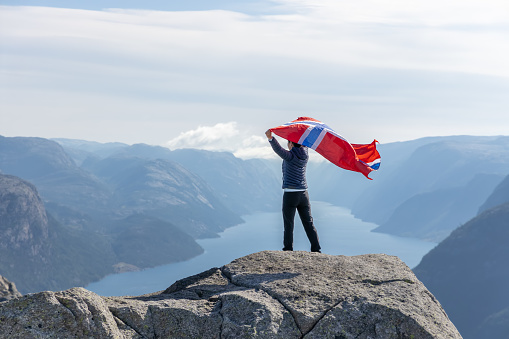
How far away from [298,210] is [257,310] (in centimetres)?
539

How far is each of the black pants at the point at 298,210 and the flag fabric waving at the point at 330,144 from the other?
5.34 feet

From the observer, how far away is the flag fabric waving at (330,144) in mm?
14961

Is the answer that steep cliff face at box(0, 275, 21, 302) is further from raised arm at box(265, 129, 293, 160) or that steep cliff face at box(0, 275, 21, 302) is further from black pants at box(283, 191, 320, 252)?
raised arm at box(265, 129, 293, 160)

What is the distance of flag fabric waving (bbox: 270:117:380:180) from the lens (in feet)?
49.1

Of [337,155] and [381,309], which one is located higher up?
[337,155]

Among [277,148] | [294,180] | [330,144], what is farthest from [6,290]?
[277,148]

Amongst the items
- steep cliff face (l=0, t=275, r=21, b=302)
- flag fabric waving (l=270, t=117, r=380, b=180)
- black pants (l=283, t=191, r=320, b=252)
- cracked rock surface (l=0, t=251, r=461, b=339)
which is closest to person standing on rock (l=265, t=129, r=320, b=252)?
black pants (l=283, t=191, r=320, b=252)

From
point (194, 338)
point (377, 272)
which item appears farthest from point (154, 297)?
point (377, 272)

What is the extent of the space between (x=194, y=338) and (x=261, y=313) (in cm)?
147

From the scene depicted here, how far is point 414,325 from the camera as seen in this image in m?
10.3

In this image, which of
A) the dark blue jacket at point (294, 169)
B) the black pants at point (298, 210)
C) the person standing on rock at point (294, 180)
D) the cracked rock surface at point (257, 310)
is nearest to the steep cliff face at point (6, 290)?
the black pants at point (298, 210)

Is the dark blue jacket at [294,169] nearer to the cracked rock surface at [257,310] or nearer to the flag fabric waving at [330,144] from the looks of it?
the flag fabric waving at [330,144]

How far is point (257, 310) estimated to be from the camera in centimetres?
1027

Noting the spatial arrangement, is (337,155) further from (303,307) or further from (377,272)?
(303,307)
